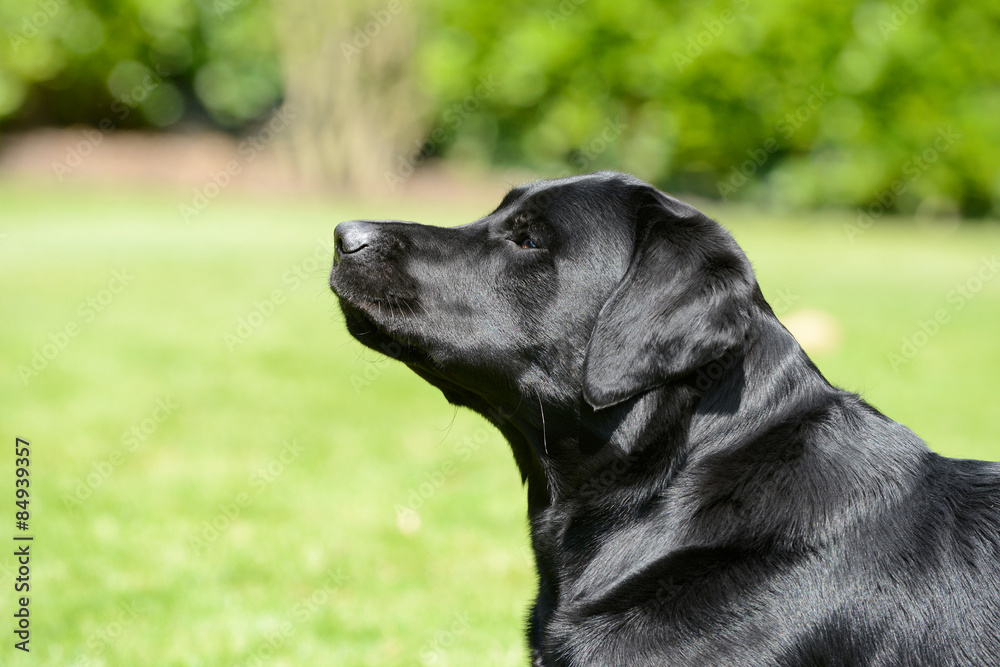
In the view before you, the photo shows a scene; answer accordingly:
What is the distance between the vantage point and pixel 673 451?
2.39m

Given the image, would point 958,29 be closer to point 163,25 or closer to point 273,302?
point 273,302

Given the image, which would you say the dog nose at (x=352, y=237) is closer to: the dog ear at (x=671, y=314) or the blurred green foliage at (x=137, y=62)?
the dog ear at (x=671, y=314)

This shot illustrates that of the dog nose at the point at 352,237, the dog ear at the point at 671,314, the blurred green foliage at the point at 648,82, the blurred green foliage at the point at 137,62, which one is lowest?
the blurred green foliage at the point at 137,62

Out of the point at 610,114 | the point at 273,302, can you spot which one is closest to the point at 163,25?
the point at 610,114

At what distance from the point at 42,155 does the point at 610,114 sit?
38.1ft

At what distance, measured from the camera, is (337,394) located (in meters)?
6.95

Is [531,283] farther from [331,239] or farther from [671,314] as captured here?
[331,239]

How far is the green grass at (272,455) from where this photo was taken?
3691 millimetres

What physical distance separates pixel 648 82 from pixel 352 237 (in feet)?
53.5

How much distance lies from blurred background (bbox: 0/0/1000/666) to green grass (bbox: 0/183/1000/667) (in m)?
0.02

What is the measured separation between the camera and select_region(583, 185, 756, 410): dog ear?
7.42 ft

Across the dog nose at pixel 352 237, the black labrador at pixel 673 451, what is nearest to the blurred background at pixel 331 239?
the black labrador at pixel 673 451

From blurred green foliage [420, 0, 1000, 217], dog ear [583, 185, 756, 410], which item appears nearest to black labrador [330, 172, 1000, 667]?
dog ear [583, 185, 756, 410]

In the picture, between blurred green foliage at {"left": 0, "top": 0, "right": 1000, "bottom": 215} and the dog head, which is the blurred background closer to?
blurred green foliage at {"left": 0, "top": 0, "right": 1000, "bottom": 215}
